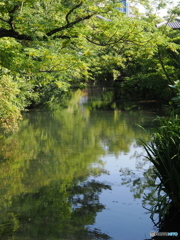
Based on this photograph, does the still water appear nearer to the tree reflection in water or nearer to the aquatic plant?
the tree reflection in water

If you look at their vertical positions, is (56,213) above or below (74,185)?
below

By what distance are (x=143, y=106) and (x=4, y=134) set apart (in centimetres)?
1100

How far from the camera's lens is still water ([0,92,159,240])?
5.31 m

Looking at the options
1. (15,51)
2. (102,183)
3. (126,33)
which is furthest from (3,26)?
(102,183)

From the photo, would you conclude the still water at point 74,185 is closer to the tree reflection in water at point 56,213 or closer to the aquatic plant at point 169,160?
the tree reflection in water at point 56,213

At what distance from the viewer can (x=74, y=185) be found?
7.36 meters

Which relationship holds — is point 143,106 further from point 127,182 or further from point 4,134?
point 127,182

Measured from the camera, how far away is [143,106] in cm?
2231

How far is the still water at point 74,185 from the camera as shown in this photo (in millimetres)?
5309

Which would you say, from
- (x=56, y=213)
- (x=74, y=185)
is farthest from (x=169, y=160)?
(x=74, y=185)

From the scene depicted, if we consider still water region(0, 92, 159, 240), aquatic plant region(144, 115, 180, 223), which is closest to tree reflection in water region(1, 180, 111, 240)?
still water region(0, 92, 159, 240)

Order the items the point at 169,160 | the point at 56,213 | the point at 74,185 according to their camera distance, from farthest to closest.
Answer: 1. the point at 74,185
2. the point at 56,213
3. the point at 169,160

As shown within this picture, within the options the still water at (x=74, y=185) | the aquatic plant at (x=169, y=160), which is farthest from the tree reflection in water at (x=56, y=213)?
the aquatic plant at (x=169, y=160)

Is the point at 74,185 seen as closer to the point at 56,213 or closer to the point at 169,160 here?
the point at 56,213
